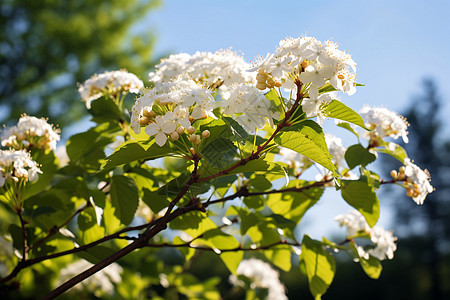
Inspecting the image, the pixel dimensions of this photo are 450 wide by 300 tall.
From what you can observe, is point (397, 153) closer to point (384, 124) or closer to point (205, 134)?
point (384, 124)

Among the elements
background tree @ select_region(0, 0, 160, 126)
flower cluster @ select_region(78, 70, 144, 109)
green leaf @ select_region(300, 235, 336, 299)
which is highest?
background tree @ select_region(0, 0, 160, 126)

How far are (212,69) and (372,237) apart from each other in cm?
72

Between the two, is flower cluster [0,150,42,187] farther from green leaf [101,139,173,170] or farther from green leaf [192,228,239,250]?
green leaf [192,228,239,250]

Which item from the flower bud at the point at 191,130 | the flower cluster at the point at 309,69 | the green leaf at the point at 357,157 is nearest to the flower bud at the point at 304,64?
the flower cluster at the point at 309,69

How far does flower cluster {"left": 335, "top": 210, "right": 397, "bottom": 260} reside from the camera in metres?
1.27

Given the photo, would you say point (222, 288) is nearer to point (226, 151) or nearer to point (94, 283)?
point (94, 283)

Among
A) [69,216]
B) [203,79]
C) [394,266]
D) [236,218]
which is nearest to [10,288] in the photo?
[69,216]

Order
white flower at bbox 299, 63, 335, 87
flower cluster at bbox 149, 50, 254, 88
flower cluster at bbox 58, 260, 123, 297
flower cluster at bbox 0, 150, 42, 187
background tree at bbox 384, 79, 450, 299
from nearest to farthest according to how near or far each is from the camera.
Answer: white flower at bbox 299, 63, 335, 87
flower cluster at bbox 0, 150, 42, 187
flower cluster at bbox 149, 50, 254, 88
flower cluster at bbox 58, 260, 123, 297
background tree at bbox 384, 79, 450, 299

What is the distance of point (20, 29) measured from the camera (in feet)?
29.0

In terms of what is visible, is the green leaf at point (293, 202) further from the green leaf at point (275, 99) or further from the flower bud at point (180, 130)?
the flower bud at point (180, 130)

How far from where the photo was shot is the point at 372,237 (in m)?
1.29

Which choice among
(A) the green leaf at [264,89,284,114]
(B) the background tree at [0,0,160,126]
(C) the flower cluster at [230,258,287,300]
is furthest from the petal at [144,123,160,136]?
(B) the background tree at [0,0,160,126]

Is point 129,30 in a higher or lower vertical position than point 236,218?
higher

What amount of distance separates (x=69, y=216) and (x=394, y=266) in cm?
1022
